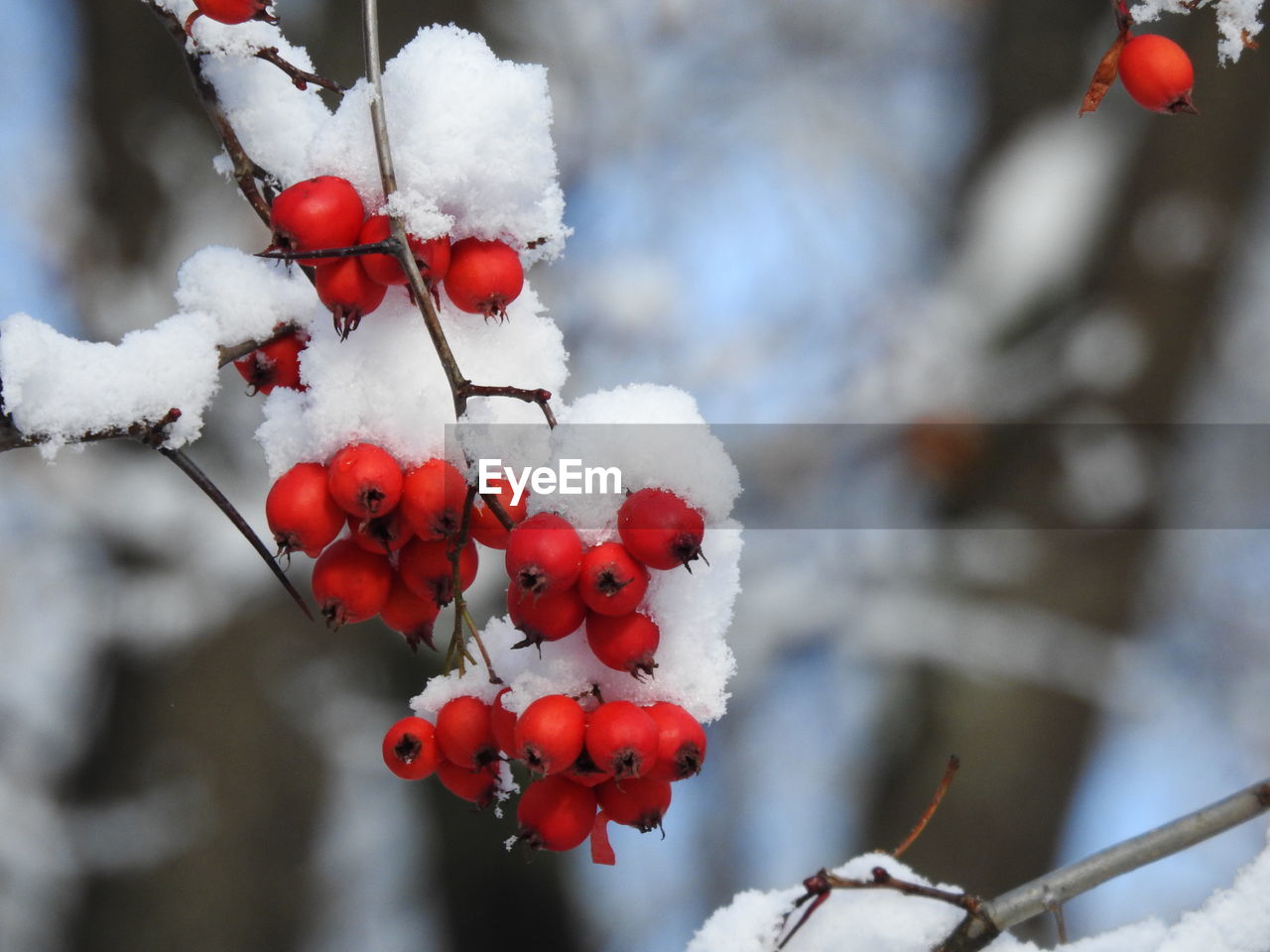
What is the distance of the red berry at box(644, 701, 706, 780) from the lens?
1098 mm

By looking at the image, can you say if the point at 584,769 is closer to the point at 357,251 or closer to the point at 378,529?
the point at 378,529

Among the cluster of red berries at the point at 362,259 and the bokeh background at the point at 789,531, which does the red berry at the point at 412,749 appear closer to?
the cluster of red berries at the point at 362,259

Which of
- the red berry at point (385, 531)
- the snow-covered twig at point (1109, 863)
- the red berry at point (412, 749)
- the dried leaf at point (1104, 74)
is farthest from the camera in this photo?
the dried leaf at point (1104, 74)

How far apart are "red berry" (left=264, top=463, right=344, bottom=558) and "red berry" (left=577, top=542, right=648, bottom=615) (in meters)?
0.32

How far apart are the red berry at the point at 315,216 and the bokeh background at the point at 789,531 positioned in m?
3.77

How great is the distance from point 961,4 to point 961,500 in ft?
12.1

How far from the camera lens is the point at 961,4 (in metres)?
6.74

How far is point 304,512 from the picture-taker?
114cm

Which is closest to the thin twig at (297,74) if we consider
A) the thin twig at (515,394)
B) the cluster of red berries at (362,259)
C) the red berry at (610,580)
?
the cluster of red berries at (362,259)

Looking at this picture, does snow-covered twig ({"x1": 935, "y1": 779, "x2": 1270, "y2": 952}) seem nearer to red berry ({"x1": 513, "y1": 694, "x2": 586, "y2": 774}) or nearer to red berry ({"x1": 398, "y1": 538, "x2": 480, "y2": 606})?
red berry ({"x1": 513, "y1": 694, "x2": 586, "y2": 774})

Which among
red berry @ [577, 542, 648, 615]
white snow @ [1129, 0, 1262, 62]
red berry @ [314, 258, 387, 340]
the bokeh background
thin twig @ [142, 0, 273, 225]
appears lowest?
red berry @ [577, 542, 648, 615]

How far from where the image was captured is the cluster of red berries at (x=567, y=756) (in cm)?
106

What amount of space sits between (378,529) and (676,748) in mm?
428

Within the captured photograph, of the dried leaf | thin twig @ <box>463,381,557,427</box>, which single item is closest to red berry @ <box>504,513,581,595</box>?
thin twig @ <box>463,381,557,427</box>
